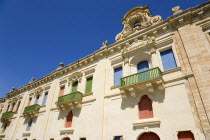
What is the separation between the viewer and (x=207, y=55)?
28.3 feet

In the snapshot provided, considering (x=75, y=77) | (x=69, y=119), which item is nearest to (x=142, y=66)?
(x=75, y=77)

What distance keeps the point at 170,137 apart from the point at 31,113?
16886mm

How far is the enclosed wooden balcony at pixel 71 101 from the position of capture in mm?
13320

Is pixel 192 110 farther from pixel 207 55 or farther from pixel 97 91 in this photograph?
pixel 97 91

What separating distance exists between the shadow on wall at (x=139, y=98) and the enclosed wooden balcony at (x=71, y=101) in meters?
4.71

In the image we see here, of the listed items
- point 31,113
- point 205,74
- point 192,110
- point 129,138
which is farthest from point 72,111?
point 205,74

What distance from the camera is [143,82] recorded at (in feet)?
31.4

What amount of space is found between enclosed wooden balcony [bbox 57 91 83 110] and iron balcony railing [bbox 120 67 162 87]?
5.10m

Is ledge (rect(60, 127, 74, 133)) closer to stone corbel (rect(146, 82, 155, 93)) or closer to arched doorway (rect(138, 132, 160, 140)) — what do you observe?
arched doorway (rect(138, 132, 160, 140))

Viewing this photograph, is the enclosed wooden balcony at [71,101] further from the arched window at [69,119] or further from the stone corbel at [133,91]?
the stone corbel at [133,91]

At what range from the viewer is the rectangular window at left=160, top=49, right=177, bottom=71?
10.1 m

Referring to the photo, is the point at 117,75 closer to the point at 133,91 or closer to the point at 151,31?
the point at 133,91

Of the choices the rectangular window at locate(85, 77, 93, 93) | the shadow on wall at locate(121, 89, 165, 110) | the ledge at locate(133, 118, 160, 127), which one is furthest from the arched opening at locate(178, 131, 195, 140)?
the rectangular window at locate(85, 77, 93, 93)

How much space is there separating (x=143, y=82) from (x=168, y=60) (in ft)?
8.97
